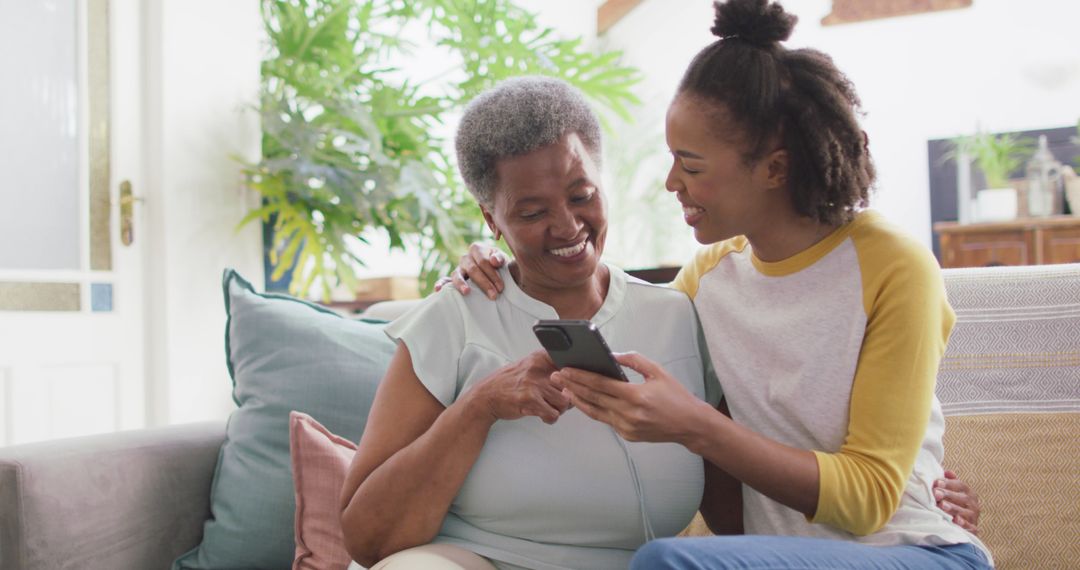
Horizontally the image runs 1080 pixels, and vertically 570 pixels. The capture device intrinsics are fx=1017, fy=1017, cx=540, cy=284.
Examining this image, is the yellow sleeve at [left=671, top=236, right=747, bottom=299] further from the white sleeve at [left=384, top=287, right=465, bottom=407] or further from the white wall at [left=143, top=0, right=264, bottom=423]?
the white wall at [left=143, top=0, right=264, bottom=423]

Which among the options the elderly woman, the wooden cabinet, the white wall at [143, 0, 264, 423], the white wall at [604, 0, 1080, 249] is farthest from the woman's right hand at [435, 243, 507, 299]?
the white wall at [604, 0, 1080, 249]

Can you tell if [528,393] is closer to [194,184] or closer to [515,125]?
[515,125]

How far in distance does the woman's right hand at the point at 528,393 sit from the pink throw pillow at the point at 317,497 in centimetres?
47

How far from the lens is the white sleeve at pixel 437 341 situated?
1308 mm

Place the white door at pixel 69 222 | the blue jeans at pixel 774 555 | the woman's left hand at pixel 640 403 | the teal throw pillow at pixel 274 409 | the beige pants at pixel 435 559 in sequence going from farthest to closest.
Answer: the white door at pixel 69 222 → the teal throw pillow at pixel 274 409 → the beige pants at pixel 435 559 → the woman's left hand at pixel 640 403 → the blue jeans at pixel 774 555

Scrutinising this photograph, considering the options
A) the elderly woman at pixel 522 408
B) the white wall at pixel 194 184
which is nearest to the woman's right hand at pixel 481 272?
the elderly woman at pixel 522 408

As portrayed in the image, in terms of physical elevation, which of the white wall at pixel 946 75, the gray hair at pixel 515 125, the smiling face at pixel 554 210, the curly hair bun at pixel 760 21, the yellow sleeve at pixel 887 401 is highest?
the white wall at pixel 946 75

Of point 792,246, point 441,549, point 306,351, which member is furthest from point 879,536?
point 306,351

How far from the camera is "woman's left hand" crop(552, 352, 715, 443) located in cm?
107

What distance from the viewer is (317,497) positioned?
157 cm

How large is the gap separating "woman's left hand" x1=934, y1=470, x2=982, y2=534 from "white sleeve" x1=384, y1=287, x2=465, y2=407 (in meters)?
0.61

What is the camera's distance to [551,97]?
4.44 ft

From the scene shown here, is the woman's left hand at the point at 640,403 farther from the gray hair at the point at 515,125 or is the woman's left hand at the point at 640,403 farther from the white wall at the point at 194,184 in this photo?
the white wall at the point at 194,184

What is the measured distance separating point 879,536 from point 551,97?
2.23ft
